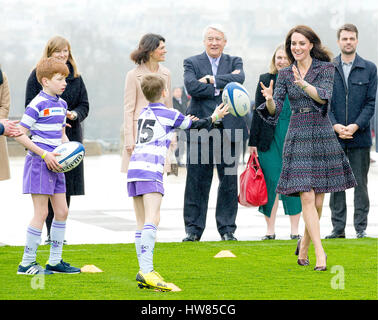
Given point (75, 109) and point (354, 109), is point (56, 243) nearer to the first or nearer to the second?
point (75, 109)

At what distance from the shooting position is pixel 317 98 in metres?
7.39

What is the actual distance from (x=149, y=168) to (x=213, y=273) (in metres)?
1.23

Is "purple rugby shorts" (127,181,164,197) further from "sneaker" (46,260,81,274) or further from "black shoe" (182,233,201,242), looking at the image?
"black shoe" (182,233,201,242)

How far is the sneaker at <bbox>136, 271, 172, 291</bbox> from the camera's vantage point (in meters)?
6.35

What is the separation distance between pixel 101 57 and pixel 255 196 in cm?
4922

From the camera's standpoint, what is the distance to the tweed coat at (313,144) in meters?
7.48

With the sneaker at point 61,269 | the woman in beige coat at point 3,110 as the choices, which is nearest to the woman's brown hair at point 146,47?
the woman in beige coat at point 3,110

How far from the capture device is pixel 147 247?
6.47m

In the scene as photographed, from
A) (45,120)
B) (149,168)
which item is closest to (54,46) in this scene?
(45,120)

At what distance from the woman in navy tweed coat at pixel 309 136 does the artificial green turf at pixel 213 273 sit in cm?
49

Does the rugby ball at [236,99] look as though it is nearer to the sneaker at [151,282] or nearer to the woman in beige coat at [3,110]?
the woman in beige coat at [3,110]
